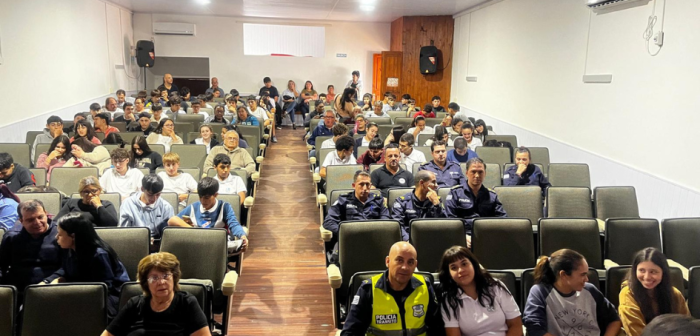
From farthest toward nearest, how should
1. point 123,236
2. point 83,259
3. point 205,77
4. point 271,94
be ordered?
point 205,77 < point 271,94 < point 123,236 < point 83,259

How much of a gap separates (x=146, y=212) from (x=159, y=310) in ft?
5.11

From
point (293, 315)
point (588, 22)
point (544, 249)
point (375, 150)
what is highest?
point (588, 22)

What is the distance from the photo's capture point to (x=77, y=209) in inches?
154

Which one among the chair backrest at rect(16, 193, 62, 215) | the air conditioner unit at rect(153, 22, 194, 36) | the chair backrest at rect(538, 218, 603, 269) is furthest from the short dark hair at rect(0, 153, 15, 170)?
the air conditioner unit at rect(153, 22, 194, 36)

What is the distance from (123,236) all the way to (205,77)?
13.5 m

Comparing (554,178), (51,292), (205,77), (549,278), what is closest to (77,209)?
(51,292)

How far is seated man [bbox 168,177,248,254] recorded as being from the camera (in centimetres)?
405

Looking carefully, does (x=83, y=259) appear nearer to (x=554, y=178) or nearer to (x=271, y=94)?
(x=554, y=178)

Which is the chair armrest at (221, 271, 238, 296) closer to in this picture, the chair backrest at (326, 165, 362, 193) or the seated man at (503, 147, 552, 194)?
the chair backrest at (326, 165, 362, 193)

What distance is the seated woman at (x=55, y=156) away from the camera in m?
5.77

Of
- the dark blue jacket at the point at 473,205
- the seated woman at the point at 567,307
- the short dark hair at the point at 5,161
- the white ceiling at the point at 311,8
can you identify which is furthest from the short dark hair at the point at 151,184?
the white ceiling at the point at 311,8

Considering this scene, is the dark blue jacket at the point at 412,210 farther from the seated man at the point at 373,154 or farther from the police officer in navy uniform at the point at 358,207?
the seated man at the point at 373,154

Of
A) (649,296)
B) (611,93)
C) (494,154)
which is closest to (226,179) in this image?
(494,154)

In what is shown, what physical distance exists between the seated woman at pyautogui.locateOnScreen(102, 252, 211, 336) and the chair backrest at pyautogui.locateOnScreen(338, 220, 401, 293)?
1152mm
